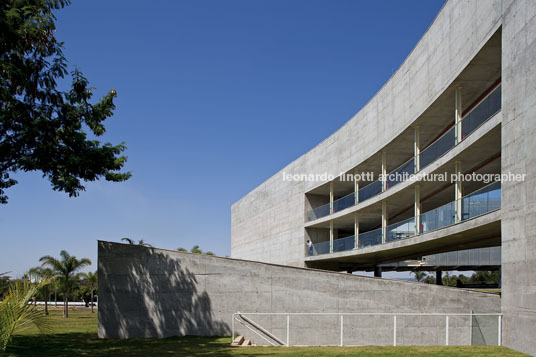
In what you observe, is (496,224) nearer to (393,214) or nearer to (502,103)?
(502,103)

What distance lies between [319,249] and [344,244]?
351 centimetres

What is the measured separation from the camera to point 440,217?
58.4ft

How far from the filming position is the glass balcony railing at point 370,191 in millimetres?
24094

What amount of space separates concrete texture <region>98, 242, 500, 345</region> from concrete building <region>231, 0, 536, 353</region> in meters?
3.94

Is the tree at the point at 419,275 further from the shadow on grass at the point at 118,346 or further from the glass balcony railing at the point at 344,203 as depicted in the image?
the shadow on grass at the point at 118,346

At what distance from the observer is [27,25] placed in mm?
11180

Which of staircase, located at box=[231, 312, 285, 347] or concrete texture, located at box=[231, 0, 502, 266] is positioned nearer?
concrete texture, located at box=[231, 0, 502, 266]

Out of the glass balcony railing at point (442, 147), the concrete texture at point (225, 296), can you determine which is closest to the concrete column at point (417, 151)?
the glass balcony railing at point (442, 147)

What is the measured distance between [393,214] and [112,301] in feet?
59.2

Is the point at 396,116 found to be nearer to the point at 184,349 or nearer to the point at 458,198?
the point at 458,198

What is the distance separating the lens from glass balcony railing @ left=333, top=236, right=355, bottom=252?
1049 inches

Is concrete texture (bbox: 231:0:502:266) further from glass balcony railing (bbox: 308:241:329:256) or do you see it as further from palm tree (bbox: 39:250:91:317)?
palm tree (bbox: 39:250:91:317)

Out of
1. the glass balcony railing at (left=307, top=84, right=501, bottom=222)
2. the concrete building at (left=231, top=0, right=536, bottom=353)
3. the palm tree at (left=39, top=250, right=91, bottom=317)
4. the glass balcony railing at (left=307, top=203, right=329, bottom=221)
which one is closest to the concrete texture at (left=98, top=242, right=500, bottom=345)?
the concrete building at (left=231, top=0, right=536, bottom=353)

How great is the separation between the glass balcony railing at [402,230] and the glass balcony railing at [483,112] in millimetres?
5376
